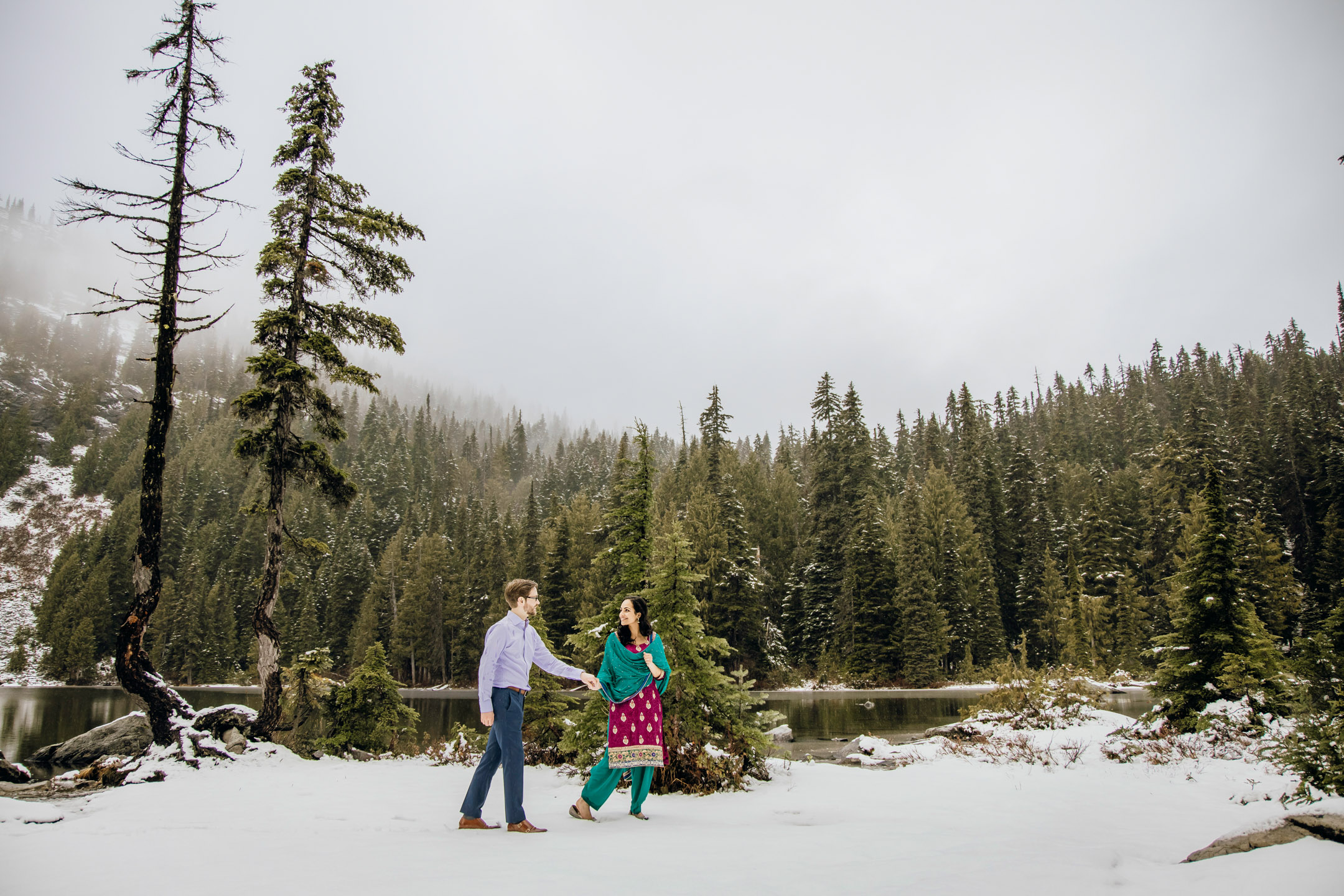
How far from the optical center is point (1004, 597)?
50.1 metres

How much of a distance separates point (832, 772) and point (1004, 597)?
48.0m

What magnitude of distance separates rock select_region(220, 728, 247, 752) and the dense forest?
50.0ft

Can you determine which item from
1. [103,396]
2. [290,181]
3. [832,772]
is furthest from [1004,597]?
[103,396]

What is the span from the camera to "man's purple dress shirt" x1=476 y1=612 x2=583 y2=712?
5281 millimetres

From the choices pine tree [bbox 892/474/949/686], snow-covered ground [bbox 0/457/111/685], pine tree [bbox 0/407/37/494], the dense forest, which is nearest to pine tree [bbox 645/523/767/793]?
the dense forest

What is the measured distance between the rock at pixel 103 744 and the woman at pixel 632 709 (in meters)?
9.40

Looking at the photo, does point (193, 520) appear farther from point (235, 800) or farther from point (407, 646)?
point (235, 800)

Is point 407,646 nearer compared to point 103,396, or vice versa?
point 407,646

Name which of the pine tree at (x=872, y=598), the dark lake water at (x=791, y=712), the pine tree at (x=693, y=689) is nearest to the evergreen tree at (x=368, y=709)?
the pine tree at (x=693, y=689)

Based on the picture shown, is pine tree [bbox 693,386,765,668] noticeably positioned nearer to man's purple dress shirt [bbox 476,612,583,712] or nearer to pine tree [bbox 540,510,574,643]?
pine tree [bbox 540,510,574,643]

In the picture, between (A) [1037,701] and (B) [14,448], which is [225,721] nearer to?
(A) [1037,701]

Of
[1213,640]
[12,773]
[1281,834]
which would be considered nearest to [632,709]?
[1281,834]

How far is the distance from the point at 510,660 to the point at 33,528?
117977 millimetres

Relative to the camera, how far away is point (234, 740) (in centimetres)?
1009
